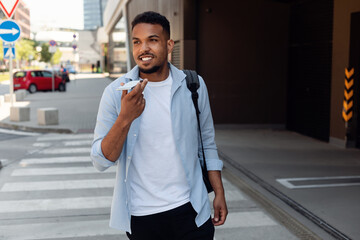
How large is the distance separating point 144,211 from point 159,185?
0.16m

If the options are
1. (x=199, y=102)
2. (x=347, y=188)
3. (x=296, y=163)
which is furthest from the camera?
(x=296, y=163)

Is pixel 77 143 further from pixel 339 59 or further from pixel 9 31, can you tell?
pixel 339 59

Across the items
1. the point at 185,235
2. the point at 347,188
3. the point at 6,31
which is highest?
the point at 6,31

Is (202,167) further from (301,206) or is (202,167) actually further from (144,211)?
(301,206)

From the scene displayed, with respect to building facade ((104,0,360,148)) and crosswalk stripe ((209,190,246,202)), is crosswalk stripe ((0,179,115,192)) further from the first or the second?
building facade ((104,0,360,148))

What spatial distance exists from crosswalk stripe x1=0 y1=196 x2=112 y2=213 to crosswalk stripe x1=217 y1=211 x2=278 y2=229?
1666 mm

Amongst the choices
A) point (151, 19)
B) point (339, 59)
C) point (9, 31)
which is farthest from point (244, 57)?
point (151, 19)

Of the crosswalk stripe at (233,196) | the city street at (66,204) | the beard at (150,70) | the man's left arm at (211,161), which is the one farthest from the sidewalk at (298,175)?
the beard at (150,70)

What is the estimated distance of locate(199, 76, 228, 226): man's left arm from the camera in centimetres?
270

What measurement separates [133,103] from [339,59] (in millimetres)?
9538

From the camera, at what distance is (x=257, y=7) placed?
13.7m

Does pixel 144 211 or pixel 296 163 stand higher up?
pixel 144 211

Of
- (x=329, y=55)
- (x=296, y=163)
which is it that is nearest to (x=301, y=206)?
(x=296, y=163)

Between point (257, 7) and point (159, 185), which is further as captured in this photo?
point (257, 7)
